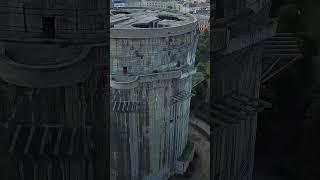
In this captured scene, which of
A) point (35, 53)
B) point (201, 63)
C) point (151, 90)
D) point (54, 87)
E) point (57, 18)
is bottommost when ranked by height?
point (151, 90)

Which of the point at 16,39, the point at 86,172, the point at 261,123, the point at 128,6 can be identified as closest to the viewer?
the point at 16,39

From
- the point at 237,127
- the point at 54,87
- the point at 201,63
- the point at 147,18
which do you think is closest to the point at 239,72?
the point at 237,127

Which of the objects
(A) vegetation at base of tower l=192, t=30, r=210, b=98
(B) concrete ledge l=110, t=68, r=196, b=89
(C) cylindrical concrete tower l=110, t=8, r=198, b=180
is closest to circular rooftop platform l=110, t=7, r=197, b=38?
(C) cylindrical concrete tower l=110, t=8, r=198, b=180

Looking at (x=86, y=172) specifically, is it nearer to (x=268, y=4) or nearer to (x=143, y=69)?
(x=268, y=4)

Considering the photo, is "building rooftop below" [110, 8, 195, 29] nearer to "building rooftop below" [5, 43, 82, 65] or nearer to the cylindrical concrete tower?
the cylindrical concrete tower

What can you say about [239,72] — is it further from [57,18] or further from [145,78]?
[145,78]

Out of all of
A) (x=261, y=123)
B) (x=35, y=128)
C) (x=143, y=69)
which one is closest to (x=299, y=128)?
(x=261, y=123)

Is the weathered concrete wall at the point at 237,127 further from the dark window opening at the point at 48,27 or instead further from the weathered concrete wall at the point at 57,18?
the dark window opening at the point at 48,27
